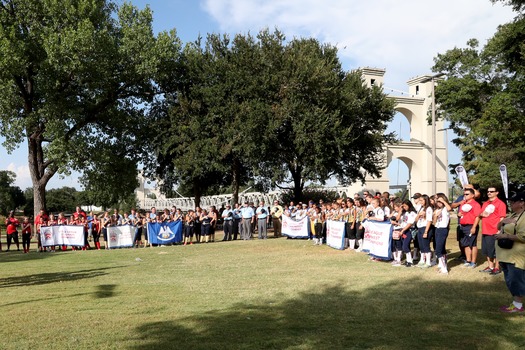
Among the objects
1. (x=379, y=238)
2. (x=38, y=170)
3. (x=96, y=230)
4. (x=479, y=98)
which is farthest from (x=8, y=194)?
(x=379, y=238)

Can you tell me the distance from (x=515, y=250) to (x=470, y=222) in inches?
184

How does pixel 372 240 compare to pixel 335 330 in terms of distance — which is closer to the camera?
pixel 335 330

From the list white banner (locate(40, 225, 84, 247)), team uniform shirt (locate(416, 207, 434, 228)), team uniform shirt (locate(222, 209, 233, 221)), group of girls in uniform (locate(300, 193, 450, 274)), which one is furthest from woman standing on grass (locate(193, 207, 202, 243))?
team uniform shirt (locate(416, 207, 434, 228))

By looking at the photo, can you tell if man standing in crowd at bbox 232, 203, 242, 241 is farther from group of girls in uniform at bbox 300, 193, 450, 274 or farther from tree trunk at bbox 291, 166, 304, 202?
tree trunk at bbox 291, 166, 304, 202

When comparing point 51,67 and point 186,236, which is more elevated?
point 51,67

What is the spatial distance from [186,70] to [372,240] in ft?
74.1

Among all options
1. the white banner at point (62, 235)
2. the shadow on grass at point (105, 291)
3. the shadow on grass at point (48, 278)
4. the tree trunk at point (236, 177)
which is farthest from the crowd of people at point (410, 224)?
the shadow on grass at point (48, 278)

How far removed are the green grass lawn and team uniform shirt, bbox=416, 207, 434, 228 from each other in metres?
1.21

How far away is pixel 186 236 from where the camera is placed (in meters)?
23.6

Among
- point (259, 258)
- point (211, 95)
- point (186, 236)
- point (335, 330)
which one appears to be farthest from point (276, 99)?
point (335, 330)

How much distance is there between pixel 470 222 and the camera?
12.1 meters

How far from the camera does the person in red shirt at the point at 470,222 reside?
1207cm

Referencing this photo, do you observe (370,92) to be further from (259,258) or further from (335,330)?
(335,330)

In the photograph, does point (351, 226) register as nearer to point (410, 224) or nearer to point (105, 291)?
point (410, 224)
